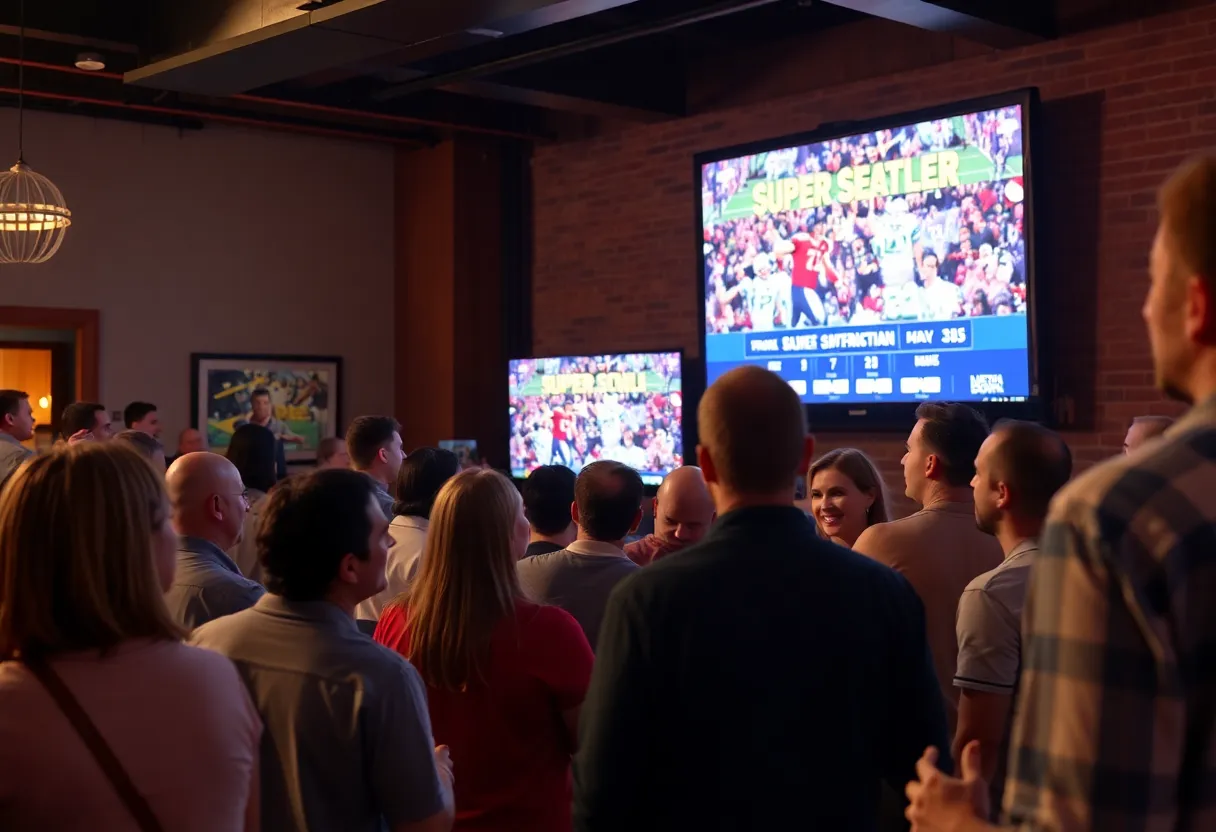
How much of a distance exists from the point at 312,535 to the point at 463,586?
0.47m

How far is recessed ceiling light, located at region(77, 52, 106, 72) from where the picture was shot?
7227mm

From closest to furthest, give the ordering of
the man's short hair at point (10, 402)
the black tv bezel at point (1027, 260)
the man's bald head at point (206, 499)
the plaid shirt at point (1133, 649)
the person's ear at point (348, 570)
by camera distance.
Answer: the plaid shirt at point (1133, 649), the person's ear at point (348, 570), the man's bald head at point (206, 499), the man's short hair at point (10, 402), the black tv bezel at point (1027, 260)

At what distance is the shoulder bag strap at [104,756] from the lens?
150 centimetres

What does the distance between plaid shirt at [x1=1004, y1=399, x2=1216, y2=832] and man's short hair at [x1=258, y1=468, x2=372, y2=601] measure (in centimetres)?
123

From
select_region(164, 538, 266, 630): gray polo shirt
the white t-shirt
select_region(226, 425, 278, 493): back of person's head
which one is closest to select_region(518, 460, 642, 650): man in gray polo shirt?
select_region(164, 538, 266, 630): gray polo shirt

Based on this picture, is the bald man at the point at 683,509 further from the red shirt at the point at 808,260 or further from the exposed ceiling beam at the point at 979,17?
the red shirt at the point at 808,260

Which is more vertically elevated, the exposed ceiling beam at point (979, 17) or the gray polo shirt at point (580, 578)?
the exposed ceiling beam at point (979, 17)

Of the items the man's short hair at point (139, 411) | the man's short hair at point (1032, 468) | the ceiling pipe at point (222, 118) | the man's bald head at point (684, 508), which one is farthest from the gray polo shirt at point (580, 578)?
the ceiling pipe at point (222, 118)

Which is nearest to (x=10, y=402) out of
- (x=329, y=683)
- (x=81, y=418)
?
(x=81, y=418)

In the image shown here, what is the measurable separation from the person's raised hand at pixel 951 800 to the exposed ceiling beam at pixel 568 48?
17.6 ft

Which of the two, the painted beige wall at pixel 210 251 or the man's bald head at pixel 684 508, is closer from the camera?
the man's bald head at pixel 684 508

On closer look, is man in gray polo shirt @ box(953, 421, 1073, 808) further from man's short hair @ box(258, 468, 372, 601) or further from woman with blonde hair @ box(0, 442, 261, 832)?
woman with blonde hair @ box(0, 442, 261, 832)

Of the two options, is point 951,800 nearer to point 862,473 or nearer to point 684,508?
point 684,508

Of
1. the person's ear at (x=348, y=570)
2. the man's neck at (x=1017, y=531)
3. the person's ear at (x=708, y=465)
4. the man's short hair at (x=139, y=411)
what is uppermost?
the person's ear at (x=708, y=465)
